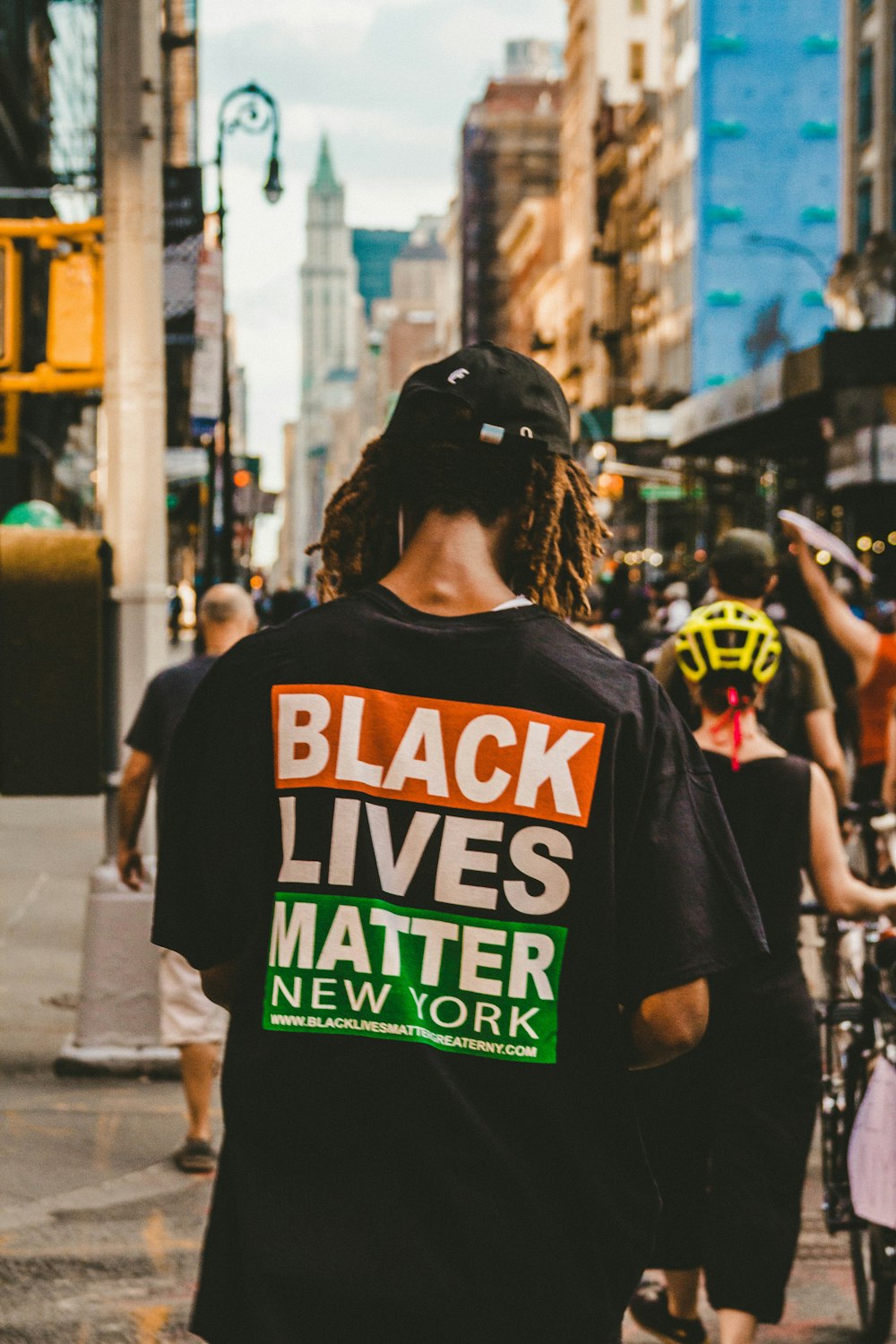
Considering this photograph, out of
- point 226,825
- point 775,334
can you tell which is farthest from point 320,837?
point 775,334

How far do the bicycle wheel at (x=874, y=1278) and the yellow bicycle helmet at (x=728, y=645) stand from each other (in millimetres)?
1578

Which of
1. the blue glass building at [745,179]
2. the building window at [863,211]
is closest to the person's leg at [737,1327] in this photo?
the building window at [863,211]

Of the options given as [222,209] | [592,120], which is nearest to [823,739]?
[222,209]

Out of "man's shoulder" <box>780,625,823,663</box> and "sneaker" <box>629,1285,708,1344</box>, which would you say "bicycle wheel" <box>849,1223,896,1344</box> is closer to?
"sneaker" <box>629,1285,708,1344</box>

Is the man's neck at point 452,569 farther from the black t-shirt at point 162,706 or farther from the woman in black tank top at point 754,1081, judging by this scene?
the black t-shirt at point 162,706

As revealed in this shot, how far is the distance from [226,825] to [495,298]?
6184 inches

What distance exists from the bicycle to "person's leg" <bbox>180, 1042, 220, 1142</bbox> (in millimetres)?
2366

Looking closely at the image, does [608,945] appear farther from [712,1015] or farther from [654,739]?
[712,1015]

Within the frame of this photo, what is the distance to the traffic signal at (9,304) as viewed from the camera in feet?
31.4

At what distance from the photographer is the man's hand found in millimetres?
7703

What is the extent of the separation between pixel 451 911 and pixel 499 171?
159684mm

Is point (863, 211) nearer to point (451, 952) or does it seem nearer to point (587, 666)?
point (587, 666)

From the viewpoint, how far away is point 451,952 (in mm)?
2381

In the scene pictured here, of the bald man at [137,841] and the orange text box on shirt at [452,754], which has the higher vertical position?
the orange text box on shirt at [452,754]
